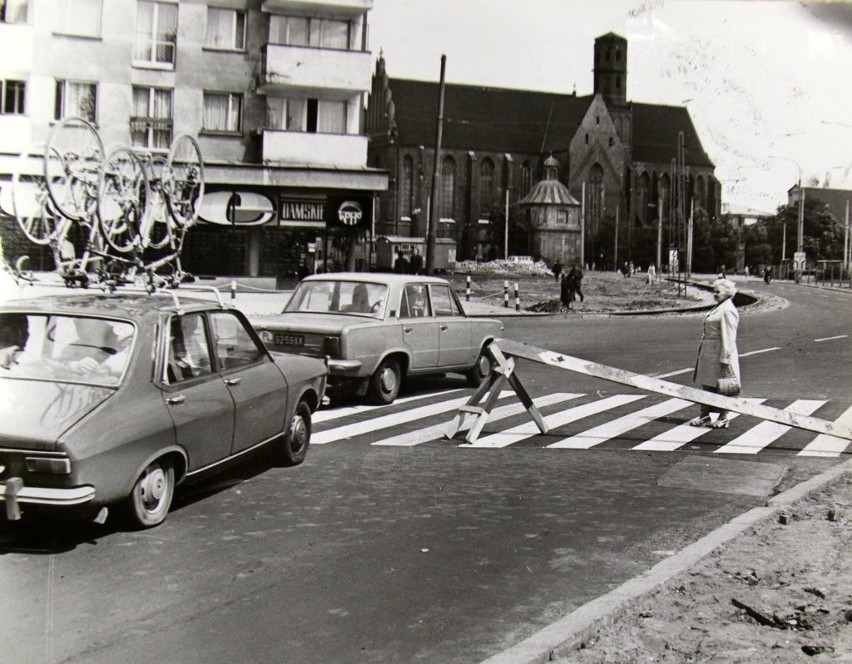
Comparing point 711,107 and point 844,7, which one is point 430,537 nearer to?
point 844,7

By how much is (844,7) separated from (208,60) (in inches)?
546

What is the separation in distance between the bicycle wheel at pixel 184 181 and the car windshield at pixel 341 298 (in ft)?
9.52

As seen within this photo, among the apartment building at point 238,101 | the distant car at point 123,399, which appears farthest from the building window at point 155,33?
the distant car at point 123,399

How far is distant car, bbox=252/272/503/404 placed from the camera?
10.8 meters

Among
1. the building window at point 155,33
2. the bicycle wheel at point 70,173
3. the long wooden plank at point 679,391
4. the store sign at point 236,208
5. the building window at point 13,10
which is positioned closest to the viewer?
the long wooden plank at point 679,391

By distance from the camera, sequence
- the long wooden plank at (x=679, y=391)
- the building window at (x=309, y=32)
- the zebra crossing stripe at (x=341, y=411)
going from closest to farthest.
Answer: the long wooden plank at (x=679, y=391) → the zebra crossing stripe at (x=341, y=411) → the building window at (x=309, y=32)

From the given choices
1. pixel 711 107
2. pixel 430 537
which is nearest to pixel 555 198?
pixel 711 107

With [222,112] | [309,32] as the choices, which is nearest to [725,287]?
[222,112]

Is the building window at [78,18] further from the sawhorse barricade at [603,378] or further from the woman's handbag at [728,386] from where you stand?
the woman's handbag at [728,386]

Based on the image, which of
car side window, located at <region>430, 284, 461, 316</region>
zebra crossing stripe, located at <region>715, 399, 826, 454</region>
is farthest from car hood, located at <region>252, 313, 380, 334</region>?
zebra crossing stripe, located at <region>715, 399, 826, 454</region>

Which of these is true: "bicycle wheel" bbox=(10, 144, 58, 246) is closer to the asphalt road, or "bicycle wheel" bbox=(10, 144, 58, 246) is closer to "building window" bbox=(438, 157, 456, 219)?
the asphalt road

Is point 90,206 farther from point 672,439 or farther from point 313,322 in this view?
point 672,439

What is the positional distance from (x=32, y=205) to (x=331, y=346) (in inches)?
142

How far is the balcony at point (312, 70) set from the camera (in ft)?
76.2
